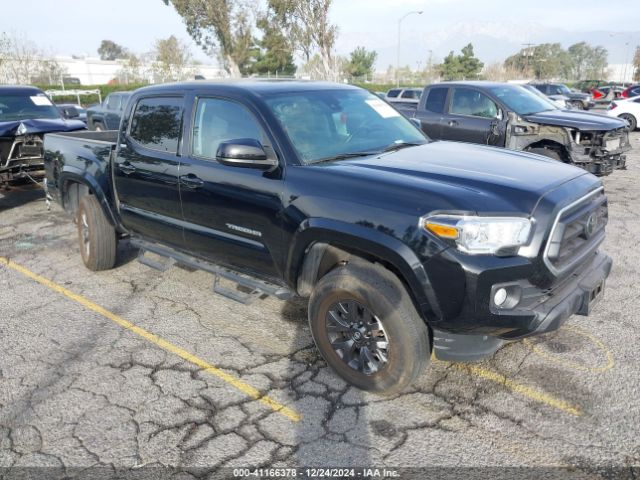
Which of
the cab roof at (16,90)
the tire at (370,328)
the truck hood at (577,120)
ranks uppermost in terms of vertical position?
the cab roof at (16,90)

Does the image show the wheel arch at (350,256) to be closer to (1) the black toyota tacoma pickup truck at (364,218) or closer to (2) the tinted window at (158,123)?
(1) the black toyota tacoma pickup truck at (364,218)

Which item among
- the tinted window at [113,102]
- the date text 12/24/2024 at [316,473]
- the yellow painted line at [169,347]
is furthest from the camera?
the tinted window at [113,102]

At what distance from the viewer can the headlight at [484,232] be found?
2.71m

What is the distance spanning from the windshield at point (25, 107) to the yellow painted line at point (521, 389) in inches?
315

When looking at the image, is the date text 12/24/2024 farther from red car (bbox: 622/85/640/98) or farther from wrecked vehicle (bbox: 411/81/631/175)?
red car (bbox: 622/85/640/98)

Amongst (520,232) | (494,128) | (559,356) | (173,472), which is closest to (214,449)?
(173,472)

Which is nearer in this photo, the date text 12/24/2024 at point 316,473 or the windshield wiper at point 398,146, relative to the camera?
the date text 12/24/2024 at point 316,473

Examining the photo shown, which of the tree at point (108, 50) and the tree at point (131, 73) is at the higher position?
the tree at point (108, 50)

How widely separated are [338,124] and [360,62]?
84539 millimetres

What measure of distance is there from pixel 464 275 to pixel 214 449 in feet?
5.32

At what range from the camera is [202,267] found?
4.33m

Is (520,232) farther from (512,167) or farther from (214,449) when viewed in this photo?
(214,449)

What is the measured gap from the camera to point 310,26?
3584 cm

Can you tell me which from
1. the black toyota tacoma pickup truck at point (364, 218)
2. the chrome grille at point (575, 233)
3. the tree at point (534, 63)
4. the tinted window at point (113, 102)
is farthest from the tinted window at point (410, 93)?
the tree at point (534, 63)
